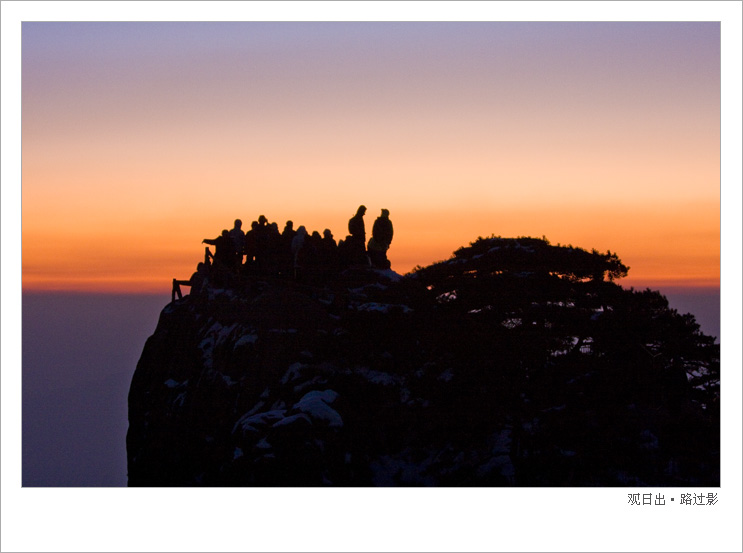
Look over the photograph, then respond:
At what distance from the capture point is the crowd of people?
3572 centimetres

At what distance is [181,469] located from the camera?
33281 mm

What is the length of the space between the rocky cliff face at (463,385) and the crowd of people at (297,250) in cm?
103

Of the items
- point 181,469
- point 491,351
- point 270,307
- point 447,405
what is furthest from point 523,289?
point 181,469

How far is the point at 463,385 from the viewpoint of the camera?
28.1 m

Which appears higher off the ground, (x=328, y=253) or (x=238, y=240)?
(x=238, y=240)

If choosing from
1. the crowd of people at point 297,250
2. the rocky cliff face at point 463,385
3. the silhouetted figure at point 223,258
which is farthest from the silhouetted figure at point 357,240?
the silhouetted figure at point 223,258

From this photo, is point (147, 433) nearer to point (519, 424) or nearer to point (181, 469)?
point (181, 469)

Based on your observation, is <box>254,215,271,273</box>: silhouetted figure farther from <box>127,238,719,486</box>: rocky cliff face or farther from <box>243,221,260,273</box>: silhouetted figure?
<box>127,238,719,486</box>: rocky cliff face

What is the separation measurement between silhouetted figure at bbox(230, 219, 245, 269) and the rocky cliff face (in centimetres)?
260

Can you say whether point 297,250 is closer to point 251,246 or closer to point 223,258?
point 251,246

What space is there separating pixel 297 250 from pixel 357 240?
267 centimetres

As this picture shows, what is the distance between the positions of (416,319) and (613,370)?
23.4ft

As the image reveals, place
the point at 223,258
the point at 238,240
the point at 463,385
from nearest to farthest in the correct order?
the point at 463,385 < the point at 238,240 < the point at 223,258

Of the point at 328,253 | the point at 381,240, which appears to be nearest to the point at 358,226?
the point at 381,240
